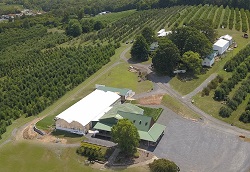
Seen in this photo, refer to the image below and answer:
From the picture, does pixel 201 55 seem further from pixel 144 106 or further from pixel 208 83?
pixel 144 106

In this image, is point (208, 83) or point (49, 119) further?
point (208, 83)

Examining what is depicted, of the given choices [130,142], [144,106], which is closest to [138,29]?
[144,106]

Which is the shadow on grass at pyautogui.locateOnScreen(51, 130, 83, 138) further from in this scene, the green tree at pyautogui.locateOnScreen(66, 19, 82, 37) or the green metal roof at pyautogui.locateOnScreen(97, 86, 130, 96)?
the green tree at pyautogui.locateOnScreen(66, 19, 82, 37)

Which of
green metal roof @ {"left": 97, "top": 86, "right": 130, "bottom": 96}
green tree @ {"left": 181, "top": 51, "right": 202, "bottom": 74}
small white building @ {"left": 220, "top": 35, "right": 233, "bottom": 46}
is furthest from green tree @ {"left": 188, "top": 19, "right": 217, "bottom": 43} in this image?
green metal roof @ {"left": 97, "top": 86, "right": 130, "bottom": 96}


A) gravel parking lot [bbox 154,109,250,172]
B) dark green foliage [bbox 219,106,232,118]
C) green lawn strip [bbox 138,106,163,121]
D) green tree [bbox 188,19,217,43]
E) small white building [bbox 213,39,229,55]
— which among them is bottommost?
gravel parking lot [bbox 154,109,250,172]

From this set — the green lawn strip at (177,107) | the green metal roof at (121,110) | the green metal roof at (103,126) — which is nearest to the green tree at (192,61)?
the green lawn strip at (177,107)

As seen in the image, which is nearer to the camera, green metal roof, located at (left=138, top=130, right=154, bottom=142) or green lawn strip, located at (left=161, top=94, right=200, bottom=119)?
green metal roof, located at (left=138, top=130, right=154, bottom=142)
